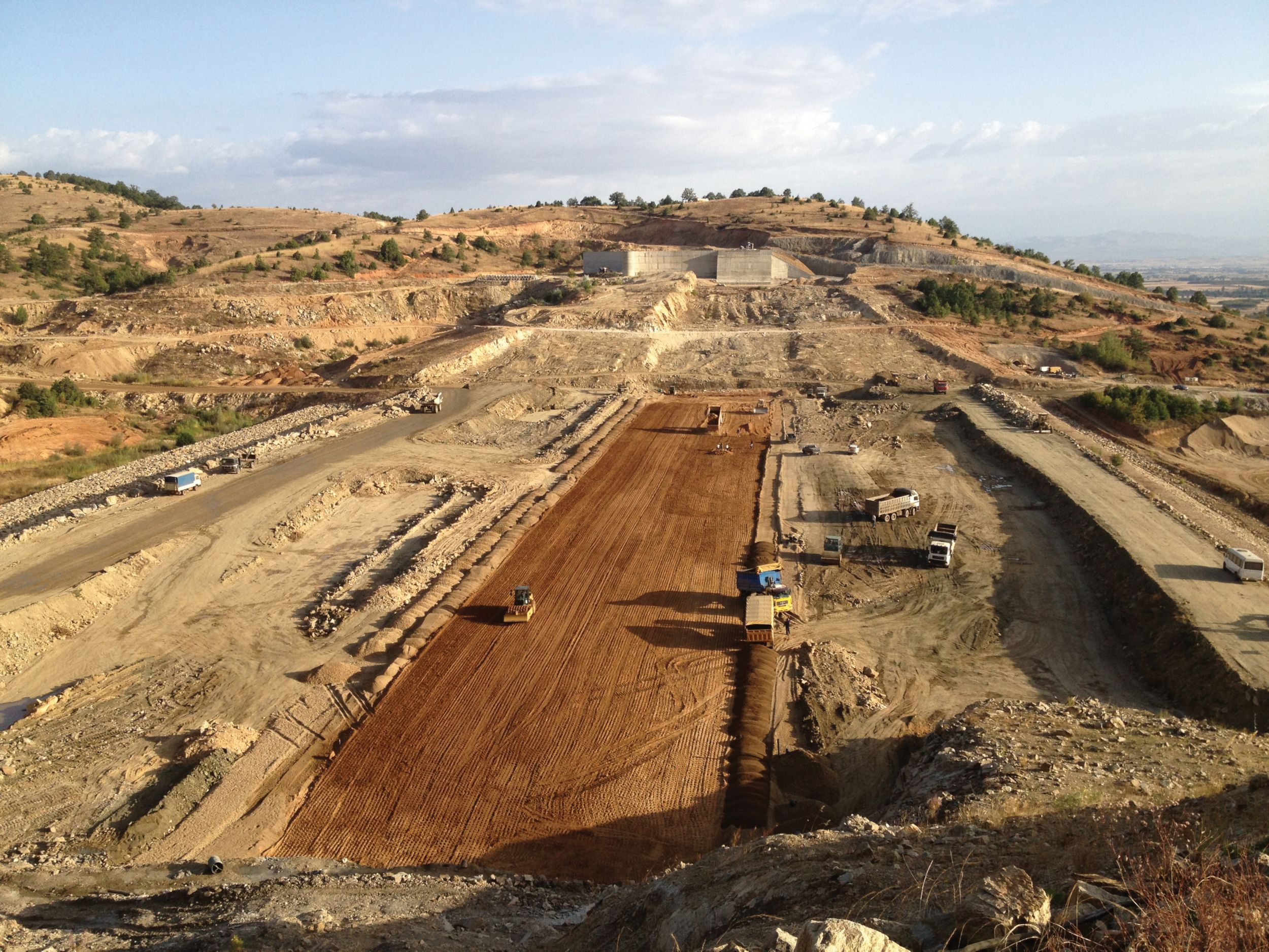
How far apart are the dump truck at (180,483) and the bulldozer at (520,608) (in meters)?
15.0

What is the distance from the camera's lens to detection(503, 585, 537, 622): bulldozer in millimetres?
19422

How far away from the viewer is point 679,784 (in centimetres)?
1416

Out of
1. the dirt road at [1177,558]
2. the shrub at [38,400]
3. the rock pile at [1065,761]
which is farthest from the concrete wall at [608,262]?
the rock pile at [1065,761]

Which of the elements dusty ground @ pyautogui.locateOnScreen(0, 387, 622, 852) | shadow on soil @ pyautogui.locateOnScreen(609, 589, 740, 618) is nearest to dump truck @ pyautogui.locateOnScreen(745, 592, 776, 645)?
shadow on soil @ pyautogui.locateOnScreen(609, 589, 740, 618)

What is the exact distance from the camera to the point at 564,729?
15562 millimetres

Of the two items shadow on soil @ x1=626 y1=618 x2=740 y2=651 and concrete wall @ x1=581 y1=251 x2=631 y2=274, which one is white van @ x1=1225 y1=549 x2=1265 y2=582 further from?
concrete wall @ x1=581 y1=251 x2=631 y2=274

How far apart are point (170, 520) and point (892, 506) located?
24213mm

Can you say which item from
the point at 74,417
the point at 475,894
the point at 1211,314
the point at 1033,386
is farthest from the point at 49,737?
the point at 1211,314

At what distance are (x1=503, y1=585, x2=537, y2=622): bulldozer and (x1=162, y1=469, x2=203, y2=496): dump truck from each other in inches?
590

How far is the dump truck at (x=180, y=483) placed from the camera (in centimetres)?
2689

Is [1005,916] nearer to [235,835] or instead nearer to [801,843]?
[801,843]

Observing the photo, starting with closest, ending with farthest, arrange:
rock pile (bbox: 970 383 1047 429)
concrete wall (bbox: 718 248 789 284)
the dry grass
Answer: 1. the dry grass
2. rock pile (bbox: 970 383 1047 429)
3. concrete wall (bbox: 718 248 789 284)

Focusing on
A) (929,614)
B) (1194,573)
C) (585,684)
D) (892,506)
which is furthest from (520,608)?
(1194,573)

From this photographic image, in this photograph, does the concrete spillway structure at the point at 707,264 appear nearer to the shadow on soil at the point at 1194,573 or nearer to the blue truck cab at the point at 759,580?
the shadow on soil at the point at 1194,573
